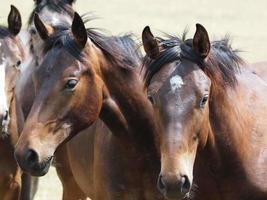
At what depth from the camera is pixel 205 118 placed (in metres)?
5.59

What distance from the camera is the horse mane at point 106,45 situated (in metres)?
5.91

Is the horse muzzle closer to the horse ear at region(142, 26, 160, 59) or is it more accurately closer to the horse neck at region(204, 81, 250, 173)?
the horse ear at region(142, 26, 160, 59)

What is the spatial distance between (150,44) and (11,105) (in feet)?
5.90

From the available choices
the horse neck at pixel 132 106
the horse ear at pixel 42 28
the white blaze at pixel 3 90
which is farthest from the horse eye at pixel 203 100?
the white blaze at pixel 3 90

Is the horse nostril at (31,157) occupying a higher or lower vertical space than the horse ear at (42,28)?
lower

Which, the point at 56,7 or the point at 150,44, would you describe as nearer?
the point at 150,44

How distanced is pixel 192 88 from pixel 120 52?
98 cm

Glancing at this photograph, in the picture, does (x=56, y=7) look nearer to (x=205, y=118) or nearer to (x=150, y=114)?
(x=150, y=114)

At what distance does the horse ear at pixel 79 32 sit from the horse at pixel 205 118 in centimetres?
43

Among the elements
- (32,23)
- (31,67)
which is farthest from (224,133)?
(32,23)

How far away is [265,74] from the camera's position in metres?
7.75

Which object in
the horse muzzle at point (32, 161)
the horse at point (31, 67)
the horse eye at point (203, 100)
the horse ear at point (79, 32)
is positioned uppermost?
the horse ear at point (79, 32)

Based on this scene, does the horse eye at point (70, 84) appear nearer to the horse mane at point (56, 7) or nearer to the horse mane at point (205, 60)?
the horse mane at point (205, 60)

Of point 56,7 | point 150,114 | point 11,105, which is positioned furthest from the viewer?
point 56,7
